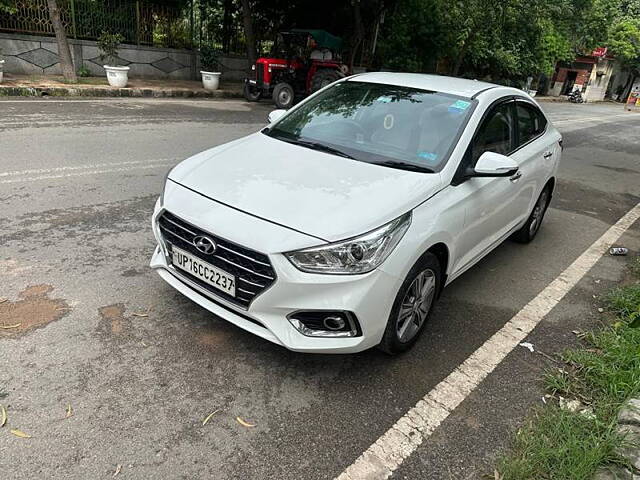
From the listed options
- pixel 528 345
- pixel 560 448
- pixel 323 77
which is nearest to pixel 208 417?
pixel 560 448

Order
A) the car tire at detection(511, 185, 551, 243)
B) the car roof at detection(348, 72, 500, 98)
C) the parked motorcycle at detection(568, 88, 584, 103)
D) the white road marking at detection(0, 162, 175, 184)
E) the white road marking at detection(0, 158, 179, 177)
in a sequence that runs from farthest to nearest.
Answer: the parked motorcycle at detection(568, 88, 584, 103), the white road marking at detection(0, 158, 179, 177), the white road marking at detection(0, 162, 175, 184), the car tire at detection(511, 185, 551, 243), the car roof at detection(348, 72, 500, 98)

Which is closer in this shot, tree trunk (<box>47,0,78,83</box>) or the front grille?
the front grille

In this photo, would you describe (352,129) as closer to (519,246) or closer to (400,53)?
(519,246)

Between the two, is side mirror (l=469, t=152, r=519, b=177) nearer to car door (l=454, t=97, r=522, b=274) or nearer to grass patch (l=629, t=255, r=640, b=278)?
car door (l=454, t=97, r=522, b=274)

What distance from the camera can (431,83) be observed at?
13.0 feet

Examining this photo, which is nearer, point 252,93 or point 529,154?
point 529,154

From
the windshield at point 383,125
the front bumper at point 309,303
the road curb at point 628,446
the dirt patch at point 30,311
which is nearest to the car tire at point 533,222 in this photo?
the windshield at point 383,125

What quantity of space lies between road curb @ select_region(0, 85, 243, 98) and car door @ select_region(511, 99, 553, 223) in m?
10.8

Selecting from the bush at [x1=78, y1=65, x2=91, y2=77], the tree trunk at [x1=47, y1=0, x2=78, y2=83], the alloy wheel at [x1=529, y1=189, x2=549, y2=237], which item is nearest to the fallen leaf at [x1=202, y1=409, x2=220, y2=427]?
the alloy wheel at [x1=529, y1=189, x2=549, y2=237]

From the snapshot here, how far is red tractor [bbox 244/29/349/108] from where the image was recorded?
13.4m

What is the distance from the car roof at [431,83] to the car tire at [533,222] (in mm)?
1536

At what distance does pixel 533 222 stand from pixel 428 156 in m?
2.46

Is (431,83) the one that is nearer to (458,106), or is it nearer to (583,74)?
(458,106)

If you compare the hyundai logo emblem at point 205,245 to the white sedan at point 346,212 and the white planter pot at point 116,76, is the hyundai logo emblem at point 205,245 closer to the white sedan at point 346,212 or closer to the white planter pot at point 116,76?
the white sedan at point 346,212
